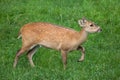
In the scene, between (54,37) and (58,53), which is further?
(58,53)

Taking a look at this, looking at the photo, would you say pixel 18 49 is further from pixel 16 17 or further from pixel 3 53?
pixel 16 17

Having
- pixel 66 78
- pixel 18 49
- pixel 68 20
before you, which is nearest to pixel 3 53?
pixel 18 49

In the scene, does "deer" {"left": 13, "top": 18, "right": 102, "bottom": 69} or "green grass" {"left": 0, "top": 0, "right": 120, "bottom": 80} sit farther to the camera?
"deer" {"left": 13, "top": 18, "right": 102, "bottom": 69}

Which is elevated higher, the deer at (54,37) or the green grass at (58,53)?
the deer at (54,37)

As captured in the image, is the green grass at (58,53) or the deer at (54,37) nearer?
the green grass at (58,53)

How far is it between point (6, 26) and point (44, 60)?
2.96 metres

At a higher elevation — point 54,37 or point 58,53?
point 54,37

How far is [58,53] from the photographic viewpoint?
1128 cm

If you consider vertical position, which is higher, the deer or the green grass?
the deer

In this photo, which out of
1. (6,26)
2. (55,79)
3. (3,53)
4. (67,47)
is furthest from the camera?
(6,26)

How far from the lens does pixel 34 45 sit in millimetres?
10344

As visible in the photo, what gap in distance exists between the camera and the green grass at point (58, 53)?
31.1 ft

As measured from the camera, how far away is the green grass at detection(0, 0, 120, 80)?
9484 mm

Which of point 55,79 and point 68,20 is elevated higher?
point 55,79
